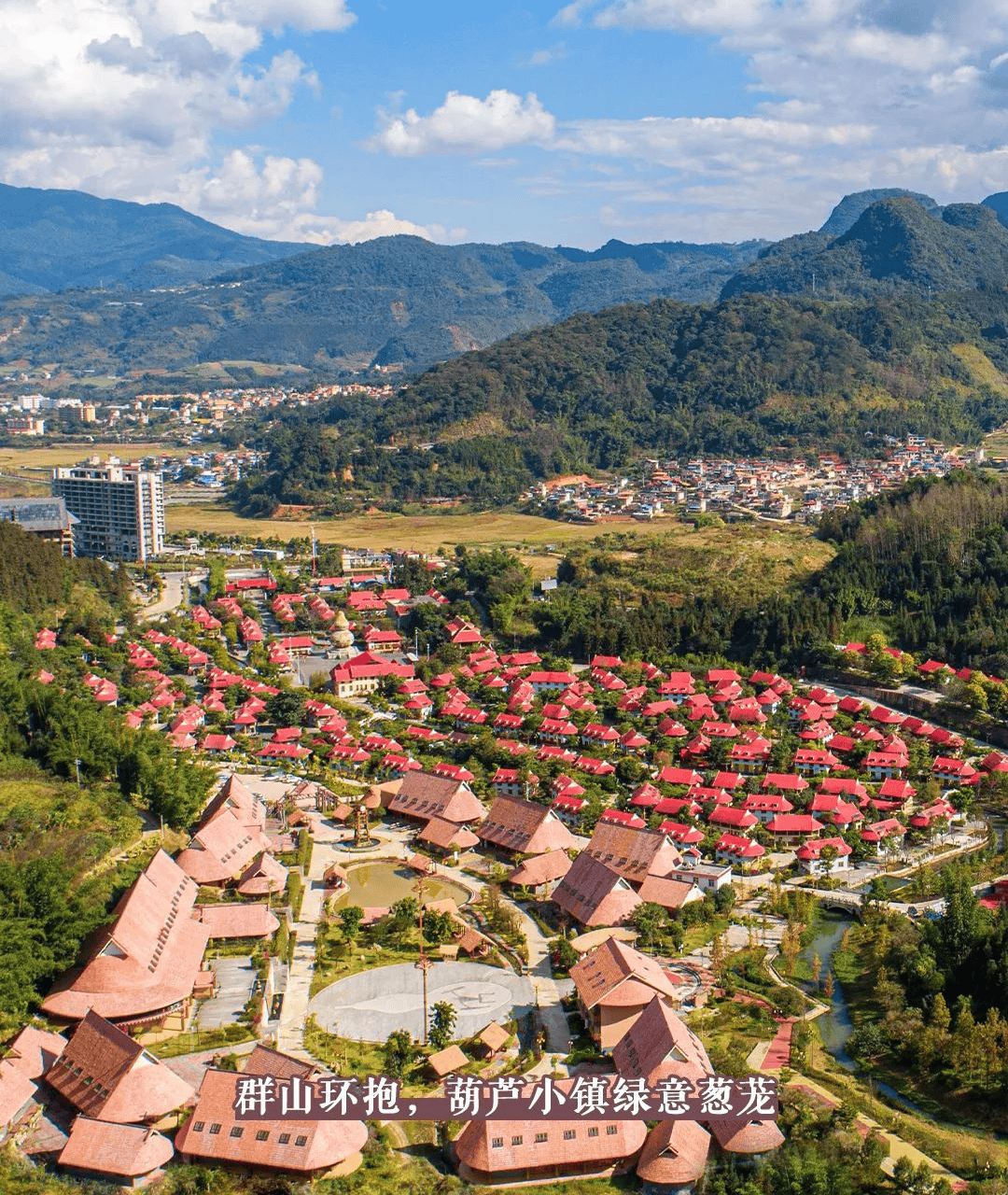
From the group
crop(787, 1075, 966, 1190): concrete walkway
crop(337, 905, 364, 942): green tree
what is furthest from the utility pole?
crop(787, 1075, 966, 1190): concrete walkway

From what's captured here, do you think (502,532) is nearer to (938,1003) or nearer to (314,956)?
(314,956)

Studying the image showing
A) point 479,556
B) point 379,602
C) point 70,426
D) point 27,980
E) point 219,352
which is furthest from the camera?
point 219,352

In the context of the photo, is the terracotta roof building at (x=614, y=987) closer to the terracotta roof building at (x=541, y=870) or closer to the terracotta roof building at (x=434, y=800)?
the terracotta roof building at (x=541, y=870)

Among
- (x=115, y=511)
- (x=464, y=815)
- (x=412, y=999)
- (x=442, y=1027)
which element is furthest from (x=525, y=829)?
(x=115, y=511)

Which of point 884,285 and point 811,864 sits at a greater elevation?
point 884,285

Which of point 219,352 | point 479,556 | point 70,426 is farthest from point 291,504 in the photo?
point 219,352

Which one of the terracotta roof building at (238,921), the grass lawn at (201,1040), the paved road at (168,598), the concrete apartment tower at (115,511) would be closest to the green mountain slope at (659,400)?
the concrete apartment tower at (115,511)

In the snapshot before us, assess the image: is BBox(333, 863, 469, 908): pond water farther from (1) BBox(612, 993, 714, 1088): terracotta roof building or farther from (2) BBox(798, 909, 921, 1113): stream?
(1) BBox(612, 993, 714, 1088): terracotta roof building

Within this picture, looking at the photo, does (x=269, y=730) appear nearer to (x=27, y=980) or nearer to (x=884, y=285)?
(x=27, y=980)
